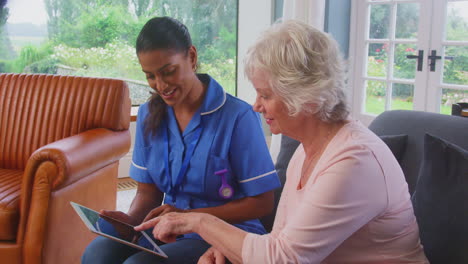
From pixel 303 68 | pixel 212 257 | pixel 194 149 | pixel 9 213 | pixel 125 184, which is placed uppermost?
pixel 303 68

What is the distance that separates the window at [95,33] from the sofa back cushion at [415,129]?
2465mm

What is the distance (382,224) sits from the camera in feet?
3.50

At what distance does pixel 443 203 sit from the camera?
1.19m

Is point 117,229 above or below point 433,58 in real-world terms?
below

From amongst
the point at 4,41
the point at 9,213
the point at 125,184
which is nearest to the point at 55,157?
the point at 9,213

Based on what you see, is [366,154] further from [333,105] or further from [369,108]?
[369,108]

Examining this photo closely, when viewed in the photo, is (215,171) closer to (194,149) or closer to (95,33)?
(194,149)

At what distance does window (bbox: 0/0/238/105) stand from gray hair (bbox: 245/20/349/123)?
2888mm

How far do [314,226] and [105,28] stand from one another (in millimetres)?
3416

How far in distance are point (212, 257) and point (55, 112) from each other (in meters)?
1.59

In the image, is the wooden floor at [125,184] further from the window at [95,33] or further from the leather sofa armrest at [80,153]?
the leather sofa armrest at [80,153]

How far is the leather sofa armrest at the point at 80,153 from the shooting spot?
1.97m

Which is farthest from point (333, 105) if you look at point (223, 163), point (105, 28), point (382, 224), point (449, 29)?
point (105, 28)

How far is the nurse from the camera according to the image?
148 centimetres
